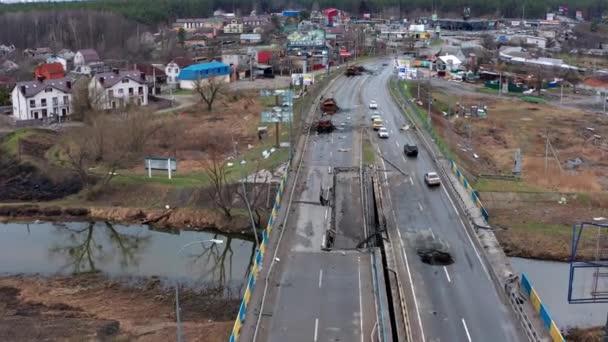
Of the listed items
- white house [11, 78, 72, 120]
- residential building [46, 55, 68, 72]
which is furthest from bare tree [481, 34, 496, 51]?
white house [11, 78, 72, 120]

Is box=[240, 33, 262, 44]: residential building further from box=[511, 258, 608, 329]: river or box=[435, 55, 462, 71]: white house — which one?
box=[511, 258, 608, 329]: river

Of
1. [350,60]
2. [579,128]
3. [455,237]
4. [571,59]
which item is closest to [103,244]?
[455,237]

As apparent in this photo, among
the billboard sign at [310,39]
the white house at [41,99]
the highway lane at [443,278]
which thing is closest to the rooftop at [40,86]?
the white house at [41,99]

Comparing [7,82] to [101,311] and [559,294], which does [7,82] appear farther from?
[559,294]

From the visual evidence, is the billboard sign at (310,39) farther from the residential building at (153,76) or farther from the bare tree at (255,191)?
the bare tree at (255,191)

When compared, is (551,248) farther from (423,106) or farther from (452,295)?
(423,106)

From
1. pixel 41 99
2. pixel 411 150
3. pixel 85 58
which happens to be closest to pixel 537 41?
pixel 85 58

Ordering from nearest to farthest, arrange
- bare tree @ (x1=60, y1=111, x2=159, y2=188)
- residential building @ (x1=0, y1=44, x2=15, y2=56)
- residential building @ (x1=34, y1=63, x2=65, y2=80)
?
bare tree @ (x1=60, y1=111, x2=159, y2=188), residential building @ (x1=34, y1=63, x2=65, y2=80), residential building @ (x1=0, y1=44, x2=15, y2=56)
